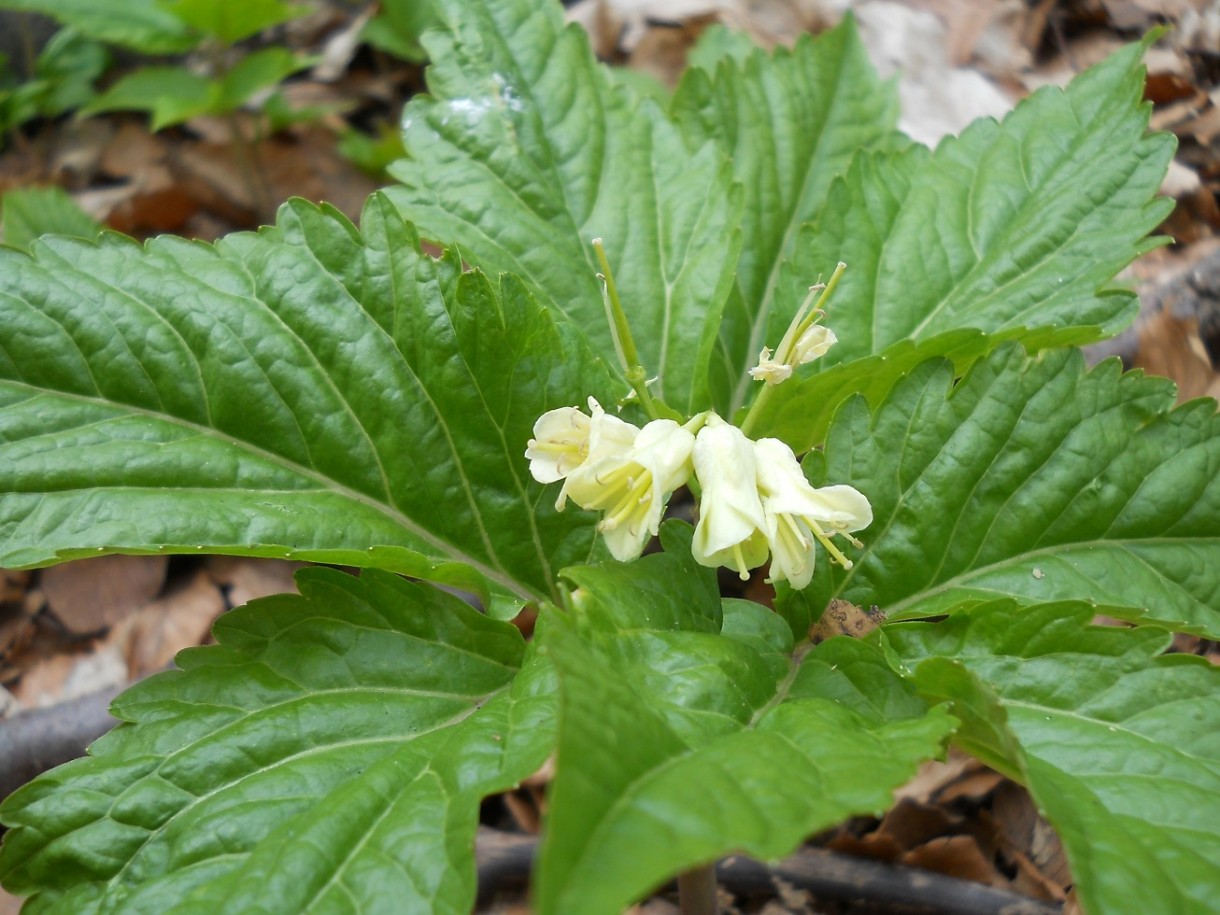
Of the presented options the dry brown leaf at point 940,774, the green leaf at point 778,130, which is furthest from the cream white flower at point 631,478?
the dry brown leaf at point 940,774

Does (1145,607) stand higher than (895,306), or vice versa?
(895,306)

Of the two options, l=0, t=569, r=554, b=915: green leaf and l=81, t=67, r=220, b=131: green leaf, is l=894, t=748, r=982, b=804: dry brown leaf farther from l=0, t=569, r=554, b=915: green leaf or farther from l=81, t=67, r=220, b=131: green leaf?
l=81, t=67, r=220, b=131: green leaf

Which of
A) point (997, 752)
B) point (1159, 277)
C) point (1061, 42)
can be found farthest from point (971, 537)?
point (1061, 42)

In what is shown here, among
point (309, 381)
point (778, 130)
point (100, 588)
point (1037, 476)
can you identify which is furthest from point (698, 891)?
point (100, 588)

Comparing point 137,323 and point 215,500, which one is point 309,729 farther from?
point 137,323

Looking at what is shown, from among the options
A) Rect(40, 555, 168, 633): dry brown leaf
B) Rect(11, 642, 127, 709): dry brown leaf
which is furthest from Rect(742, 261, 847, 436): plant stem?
Rect(40, 555, 168, 633): dry brown leaf
